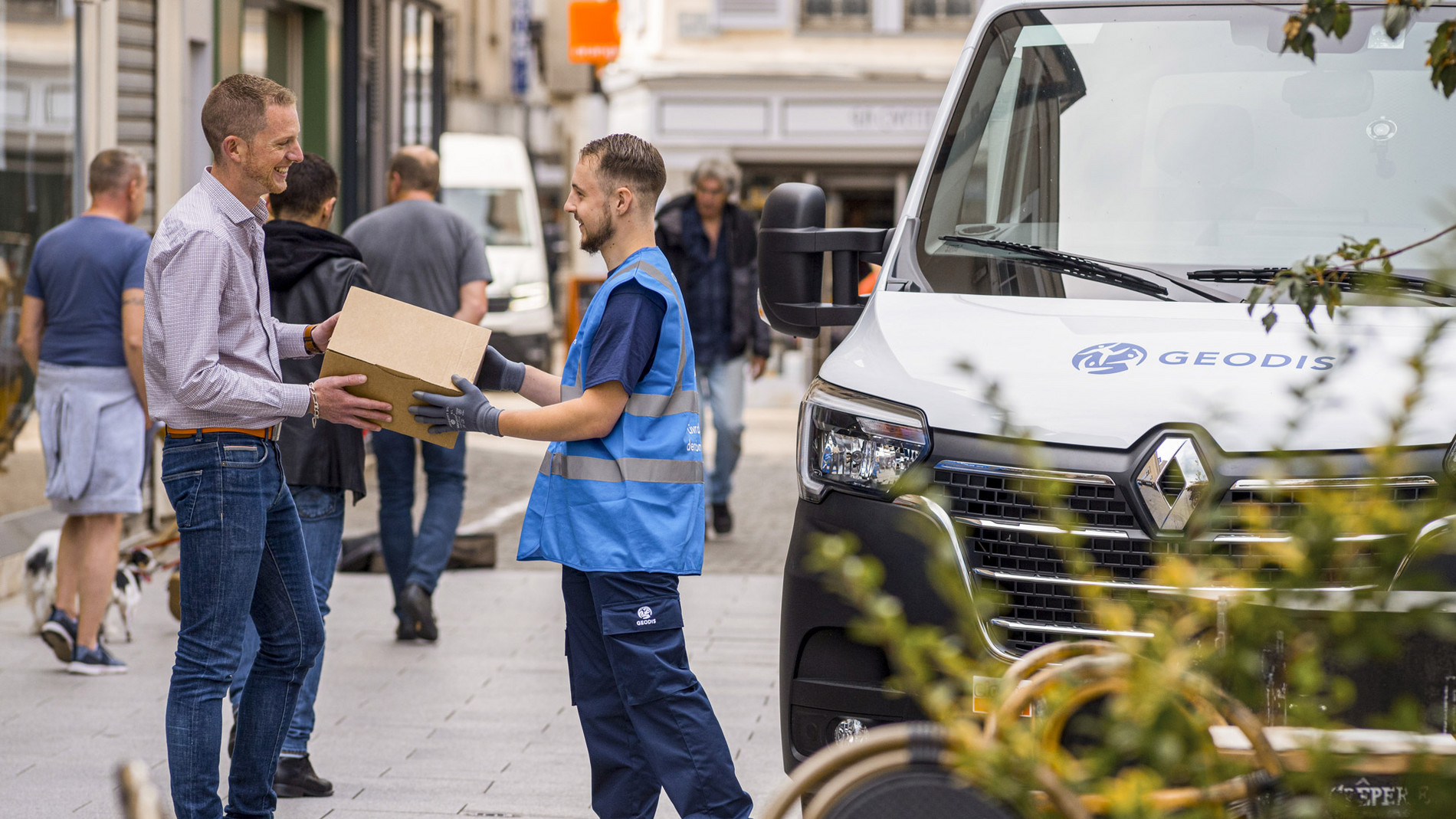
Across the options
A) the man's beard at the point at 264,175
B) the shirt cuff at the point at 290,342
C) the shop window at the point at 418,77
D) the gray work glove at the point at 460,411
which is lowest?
the gray work glove at the point at 460,411

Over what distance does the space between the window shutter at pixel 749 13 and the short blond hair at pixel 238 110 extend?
21.7 metres

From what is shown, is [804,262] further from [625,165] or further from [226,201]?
[226,201]

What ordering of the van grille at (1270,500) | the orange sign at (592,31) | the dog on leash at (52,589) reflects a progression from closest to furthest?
the van grille at (1270,500) → the dog on leash at (52,589) → the orange sign at (592,31)

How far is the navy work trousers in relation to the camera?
392 cm

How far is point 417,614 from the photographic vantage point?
7.18 metres

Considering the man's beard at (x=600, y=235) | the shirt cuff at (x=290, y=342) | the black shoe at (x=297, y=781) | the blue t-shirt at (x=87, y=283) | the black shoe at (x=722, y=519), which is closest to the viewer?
the man's beard at (x=600, y=235)

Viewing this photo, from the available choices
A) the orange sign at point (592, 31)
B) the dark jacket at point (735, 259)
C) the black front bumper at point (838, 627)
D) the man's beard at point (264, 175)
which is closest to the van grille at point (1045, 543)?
the black front bumper at point (838, 627)

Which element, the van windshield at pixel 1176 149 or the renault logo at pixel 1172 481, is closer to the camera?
the renault logo at pixel 1172 481

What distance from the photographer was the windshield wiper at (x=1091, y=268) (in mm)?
4129

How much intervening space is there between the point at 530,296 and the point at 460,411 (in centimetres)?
1547

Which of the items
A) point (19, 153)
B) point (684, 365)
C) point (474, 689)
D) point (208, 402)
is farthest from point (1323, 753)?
point (19, 153)

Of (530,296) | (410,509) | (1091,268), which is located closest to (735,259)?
(410,509)

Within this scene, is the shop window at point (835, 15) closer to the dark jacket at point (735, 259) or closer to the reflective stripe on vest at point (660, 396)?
the dark jacket at point (735, 259)

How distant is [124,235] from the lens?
265 inches
